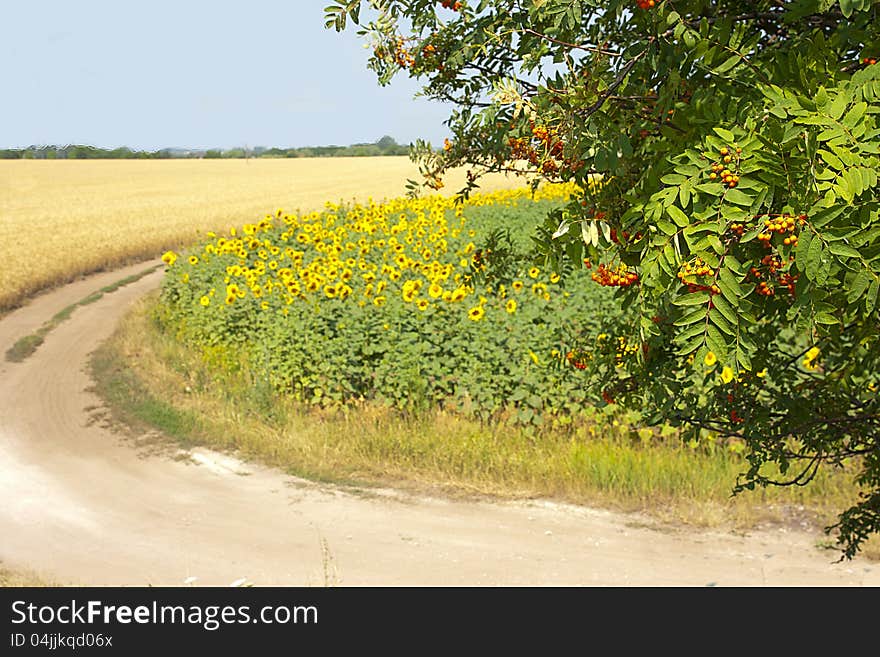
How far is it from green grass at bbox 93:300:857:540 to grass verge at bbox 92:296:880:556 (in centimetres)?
1

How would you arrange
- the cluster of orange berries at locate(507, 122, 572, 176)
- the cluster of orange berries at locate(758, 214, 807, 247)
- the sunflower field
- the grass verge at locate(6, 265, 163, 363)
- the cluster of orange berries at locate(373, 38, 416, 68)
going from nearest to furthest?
1. the cluster of orange berries at locate(758, 214, 807, 247)
2. the cluster of orange berries at locate(507, 122, 572, 176)
3. the cluster of orange berries at locate(373, 38, 416, 68)
4. the sunflower field
5. the grass verge at locate(6, 265, 163, 363)

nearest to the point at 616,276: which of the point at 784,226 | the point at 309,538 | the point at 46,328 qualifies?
the point at 784,226

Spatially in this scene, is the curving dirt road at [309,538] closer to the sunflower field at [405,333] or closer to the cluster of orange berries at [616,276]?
the sunflower field at [405,333]

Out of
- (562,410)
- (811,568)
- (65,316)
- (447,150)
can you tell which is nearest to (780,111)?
(447,150)

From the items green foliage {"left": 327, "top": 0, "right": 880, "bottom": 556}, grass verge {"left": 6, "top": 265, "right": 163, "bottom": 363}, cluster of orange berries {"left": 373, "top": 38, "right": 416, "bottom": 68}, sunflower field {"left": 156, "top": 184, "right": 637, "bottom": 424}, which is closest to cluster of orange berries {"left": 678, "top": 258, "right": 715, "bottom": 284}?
green foliage {"left": 327, "top": 0, "right": 880, "bottom": 556}

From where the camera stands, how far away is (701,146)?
2.45 meters

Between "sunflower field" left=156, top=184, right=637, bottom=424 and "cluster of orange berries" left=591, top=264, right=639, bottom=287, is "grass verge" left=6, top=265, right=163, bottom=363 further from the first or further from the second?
"cluster of orange berries" left=591, top=264, right=639, bottom=287

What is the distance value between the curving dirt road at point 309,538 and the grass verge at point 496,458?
0.80 ft

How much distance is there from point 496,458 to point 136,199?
41.6 m

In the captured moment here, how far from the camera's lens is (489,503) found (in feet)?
26.2

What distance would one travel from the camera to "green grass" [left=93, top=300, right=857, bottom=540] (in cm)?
759

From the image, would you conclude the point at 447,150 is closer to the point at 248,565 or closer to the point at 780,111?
the point at 780,111

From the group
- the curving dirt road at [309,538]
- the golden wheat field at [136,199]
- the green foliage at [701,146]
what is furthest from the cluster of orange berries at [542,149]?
the curving dirt road at [309,538]

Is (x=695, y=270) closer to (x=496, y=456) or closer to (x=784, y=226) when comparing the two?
(x=784, y=226)
